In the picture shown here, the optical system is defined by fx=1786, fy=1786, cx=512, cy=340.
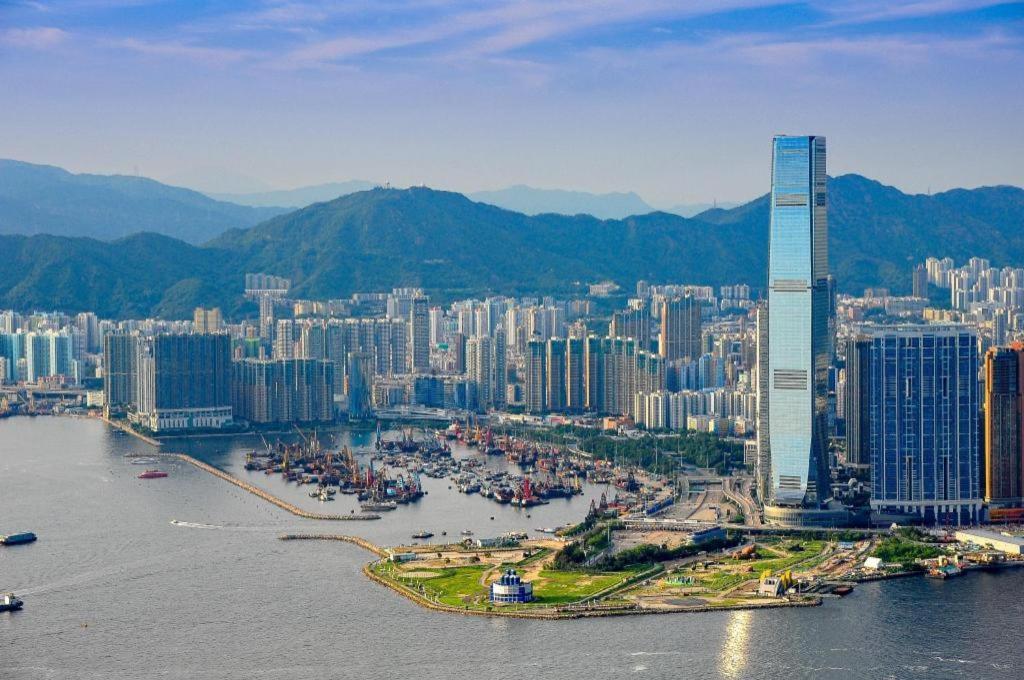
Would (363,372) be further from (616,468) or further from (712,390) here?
(616,468)

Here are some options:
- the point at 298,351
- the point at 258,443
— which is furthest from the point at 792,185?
the point at 298,351

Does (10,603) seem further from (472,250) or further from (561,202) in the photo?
(561,202)

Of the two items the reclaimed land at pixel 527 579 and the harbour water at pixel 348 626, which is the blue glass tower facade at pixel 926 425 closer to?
the harbour water at pixel 348 626

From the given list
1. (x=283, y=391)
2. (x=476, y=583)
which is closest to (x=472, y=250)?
(x=283, y=391)

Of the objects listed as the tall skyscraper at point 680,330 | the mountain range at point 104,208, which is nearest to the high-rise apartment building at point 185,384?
the tall skyscraper at point 680,330

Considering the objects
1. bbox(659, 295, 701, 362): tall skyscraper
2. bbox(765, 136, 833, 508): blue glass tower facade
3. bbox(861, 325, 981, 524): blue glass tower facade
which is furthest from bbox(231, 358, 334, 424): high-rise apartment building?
bbox(861, 325, 981, 524): blue glass tower facade

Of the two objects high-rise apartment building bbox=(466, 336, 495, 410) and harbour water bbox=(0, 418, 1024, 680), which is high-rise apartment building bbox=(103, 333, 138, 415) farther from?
harbour water bbox=(0, 418, 1024, 680)
